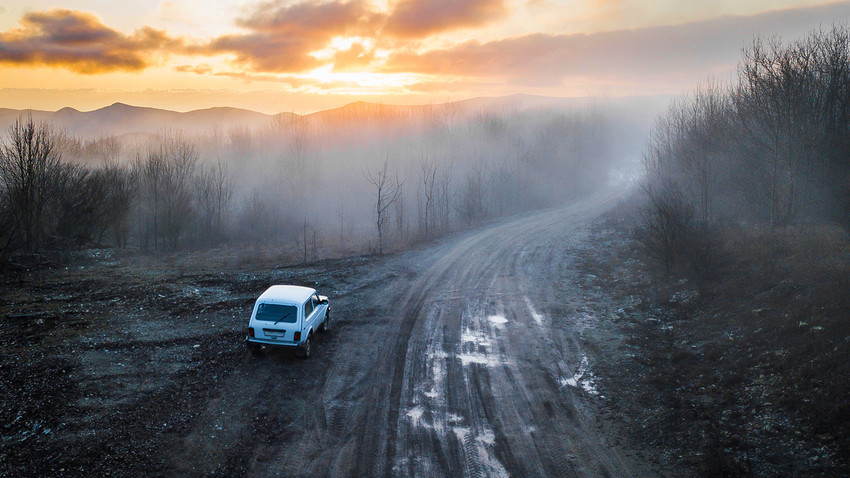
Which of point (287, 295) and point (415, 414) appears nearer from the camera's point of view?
point (415, 414)

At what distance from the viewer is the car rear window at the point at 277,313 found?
14508 mm

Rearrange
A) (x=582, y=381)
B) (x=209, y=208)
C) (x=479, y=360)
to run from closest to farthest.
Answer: (x=582, y=381), (x=479, y=360), (x=209, y=208)

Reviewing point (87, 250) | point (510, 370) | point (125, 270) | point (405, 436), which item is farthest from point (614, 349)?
point (87, 250)

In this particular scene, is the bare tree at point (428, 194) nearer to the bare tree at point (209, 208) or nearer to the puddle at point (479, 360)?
the bare tree at point (209, 208)

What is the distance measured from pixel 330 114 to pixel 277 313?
75.9 metres

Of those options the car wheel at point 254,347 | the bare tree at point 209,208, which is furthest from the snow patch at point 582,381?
the bare tree at point 209,208

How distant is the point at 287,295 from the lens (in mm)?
15031

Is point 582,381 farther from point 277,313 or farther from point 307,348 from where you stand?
point 277,313

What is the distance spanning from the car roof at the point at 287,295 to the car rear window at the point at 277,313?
19 centimetres

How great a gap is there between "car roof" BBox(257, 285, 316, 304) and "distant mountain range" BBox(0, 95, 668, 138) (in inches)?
2638

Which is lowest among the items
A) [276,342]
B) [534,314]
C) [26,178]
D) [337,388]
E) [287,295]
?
[337,388]

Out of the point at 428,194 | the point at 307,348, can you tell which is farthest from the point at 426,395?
the point at 428,194

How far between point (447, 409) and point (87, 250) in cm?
3100

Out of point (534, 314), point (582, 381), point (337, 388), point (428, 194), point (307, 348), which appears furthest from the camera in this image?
point (428, 194)
